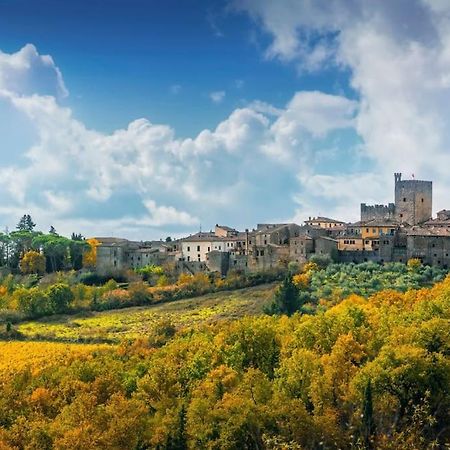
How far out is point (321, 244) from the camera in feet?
275

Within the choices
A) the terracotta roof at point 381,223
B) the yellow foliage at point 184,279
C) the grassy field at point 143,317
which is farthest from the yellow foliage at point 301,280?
the yellow foliage at point 184,279

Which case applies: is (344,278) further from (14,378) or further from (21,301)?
(14,378)

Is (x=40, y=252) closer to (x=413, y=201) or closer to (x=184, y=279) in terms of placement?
(x=184, y=279)

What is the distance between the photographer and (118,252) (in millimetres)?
97250

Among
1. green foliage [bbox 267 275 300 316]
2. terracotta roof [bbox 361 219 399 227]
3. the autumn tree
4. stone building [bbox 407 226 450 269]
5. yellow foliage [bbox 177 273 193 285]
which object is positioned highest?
terracotta roof [bbox 361 219 399 227]

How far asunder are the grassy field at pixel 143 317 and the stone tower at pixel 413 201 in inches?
794

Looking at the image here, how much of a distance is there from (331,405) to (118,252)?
64.9 m

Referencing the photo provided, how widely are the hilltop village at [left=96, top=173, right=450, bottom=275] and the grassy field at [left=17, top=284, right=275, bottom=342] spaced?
680 centimetres

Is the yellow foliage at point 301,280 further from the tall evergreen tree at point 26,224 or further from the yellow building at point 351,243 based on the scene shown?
the tall evergreen tree at point 26,224

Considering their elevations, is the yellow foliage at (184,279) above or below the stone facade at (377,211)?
below

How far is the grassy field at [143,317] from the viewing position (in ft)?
232

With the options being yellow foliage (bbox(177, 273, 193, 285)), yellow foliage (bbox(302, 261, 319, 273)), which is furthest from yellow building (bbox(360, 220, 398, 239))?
yellow foliage (bbox(177, 273, 193, 285))

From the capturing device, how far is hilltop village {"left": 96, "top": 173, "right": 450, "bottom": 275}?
265ft

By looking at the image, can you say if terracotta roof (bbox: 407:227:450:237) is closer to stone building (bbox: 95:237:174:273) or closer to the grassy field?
the grassy field
